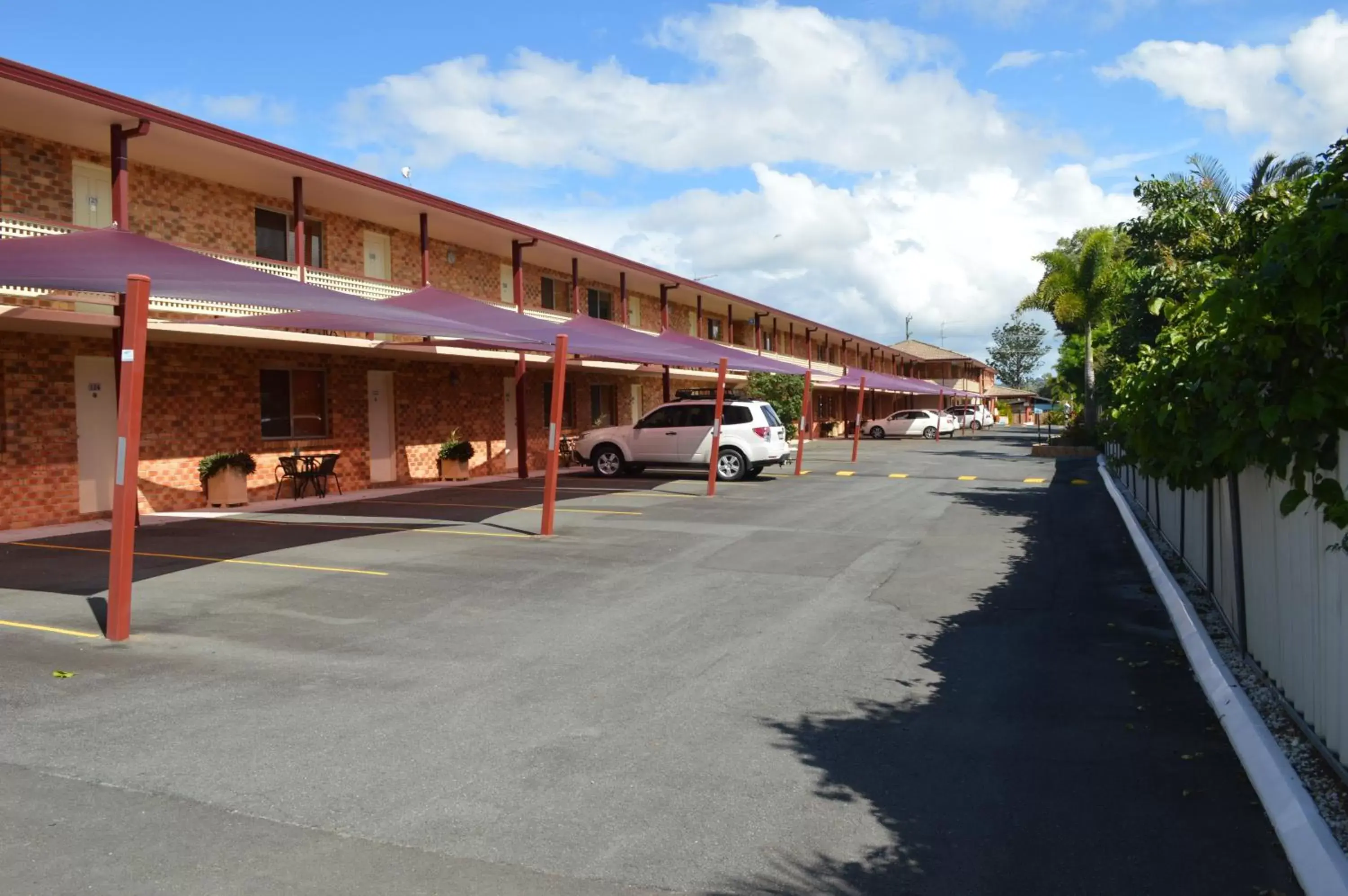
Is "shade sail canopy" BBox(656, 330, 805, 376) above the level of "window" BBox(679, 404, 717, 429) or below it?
above

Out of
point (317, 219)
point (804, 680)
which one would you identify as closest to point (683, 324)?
point (317, 219)

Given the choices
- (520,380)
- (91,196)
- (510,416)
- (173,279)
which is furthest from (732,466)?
(173,279)

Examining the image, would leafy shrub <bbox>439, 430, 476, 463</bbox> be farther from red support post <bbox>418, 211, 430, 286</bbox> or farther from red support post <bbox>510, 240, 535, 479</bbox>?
red support post <bbox>418, 211, 430, 286</bbox>

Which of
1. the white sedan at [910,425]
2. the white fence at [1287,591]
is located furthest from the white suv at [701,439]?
the white sedan at [910,425]

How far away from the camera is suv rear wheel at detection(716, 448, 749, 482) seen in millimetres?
21688

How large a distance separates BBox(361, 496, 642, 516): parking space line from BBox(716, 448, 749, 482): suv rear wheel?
6387 mm

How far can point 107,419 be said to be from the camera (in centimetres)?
1497

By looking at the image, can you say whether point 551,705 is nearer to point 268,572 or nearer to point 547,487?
point 268,572

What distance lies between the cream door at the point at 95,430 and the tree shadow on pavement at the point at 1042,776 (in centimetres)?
1289

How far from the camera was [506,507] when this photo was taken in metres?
16.0

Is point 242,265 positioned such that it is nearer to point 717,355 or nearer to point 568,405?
point 717,355

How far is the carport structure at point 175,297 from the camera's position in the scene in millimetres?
7258

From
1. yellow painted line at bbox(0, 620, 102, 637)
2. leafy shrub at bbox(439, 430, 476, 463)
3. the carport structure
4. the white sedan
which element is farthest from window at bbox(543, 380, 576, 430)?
the white sedan

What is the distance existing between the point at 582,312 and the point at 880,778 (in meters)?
24.3
